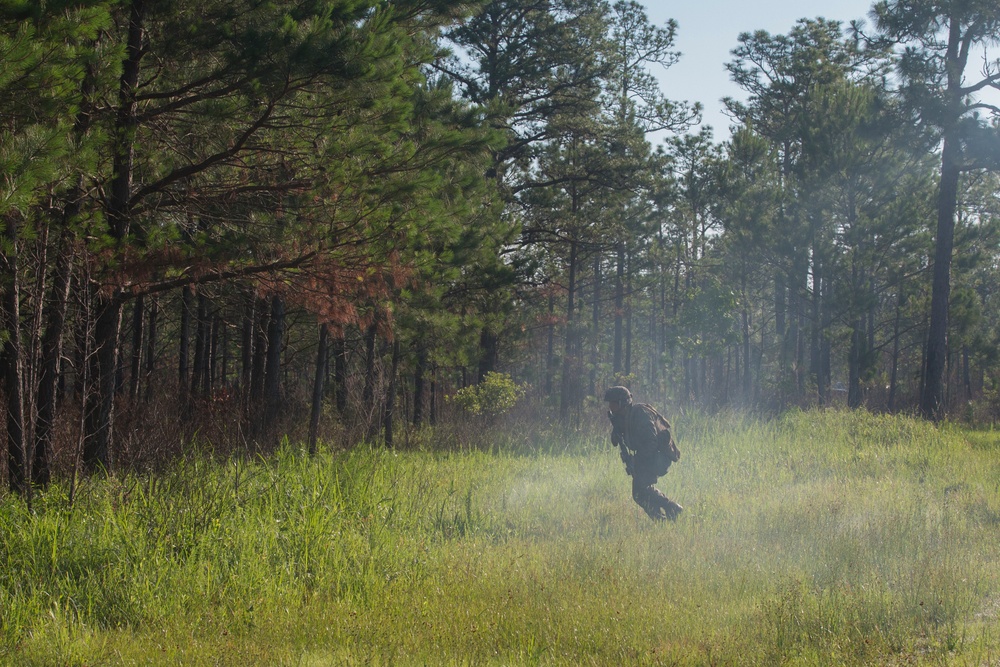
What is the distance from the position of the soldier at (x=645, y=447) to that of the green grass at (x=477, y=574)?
0.28 meters

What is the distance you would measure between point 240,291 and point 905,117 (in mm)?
15357

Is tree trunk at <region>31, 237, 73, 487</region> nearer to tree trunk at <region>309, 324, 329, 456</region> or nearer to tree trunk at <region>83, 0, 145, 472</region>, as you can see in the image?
tree trunk at <region>83, 0, 145, 472</region>

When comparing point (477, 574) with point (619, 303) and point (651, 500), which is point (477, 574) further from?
point (619, 303)

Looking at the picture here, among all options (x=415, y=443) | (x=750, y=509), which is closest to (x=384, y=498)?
(x=750, y=509)

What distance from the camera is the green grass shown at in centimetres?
507

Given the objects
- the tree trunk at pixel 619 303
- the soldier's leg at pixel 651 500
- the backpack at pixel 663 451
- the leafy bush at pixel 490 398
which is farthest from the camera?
the tree trunk at pixel 619 303

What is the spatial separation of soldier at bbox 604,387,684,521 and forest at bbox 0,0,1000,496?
321cm

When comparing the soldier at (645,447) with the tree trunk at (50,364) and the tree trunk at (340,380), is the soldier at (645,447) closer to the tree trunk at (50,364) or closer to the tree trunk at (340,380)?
the tree trunk at (50,364)

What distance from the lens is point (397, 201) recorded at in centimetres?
921

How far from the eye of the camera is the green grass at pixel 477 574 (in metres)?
5.07

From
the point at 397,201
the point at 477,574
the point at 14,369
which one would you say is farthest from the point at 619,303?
the point at 14,369

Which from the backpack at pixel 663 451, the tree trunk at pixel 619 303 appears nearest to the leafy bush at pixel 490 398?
the backpack at pixel 663 451

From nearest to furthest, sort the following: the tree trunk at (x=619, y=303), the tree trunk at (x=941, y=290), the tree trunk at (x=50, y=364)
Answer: the tree trunk at (x=50, y=364)
the tree trunk at (x=941, y=290)
the tree trunk at (x=619, y=303)

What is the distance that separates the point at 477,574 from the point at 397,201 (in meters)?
4.47
